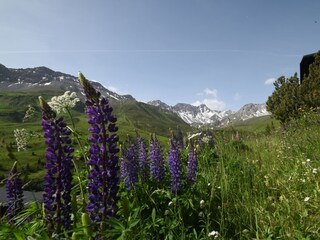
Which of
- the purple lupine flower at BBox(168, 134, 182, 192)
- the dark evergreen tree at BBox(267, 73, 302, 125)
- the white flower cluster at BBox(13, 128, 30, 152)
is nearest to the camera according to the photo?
the white flower cluster at BBox(13, 128, 30, 152)

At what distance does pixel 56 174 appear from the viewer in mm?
3455

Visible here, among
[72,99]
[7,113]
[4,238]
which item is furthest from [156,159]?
[7,113]

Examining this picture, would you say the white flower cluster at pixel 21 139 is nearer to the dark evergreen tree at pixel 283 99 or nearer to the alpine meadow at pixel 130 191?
the alpine meadow at pixel 130 191

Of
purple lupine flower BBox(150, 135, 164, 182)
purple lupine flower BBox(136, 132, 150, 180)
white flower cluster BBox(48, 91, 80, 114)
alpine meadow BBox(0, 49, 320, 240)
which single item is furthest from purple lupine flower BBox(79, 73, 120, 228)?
purple lupine flower BBox(136, 132, 150, 180)

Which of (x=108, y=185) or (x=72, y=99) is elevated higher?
(x=72, y=99)

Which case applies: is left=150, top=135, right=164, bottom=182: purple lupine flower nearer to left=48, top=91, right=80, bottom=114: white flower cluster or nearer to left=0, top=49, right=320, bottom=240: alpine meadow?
left=0, top=49, right=320, bottom=240: alpine meadow

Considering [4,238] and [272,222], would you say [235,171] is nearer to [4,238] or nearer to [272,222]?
[272,222]

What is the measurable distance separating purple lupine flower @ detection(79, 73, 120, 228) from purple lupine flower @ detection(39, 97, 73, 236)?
30 cm

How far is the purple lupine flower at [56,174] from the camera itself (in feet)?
10.9

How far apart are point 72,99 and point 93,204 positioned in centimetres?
288

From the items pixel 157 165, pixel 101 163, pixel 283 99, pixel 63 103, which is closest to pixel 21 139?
pixel 63 103

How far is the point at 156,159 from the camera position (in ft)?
20.8

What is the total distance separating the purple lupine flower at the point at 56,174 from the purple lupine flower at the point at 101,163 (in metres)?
0.30

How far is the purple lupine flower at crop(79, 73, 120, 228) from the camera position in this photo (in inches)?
128
